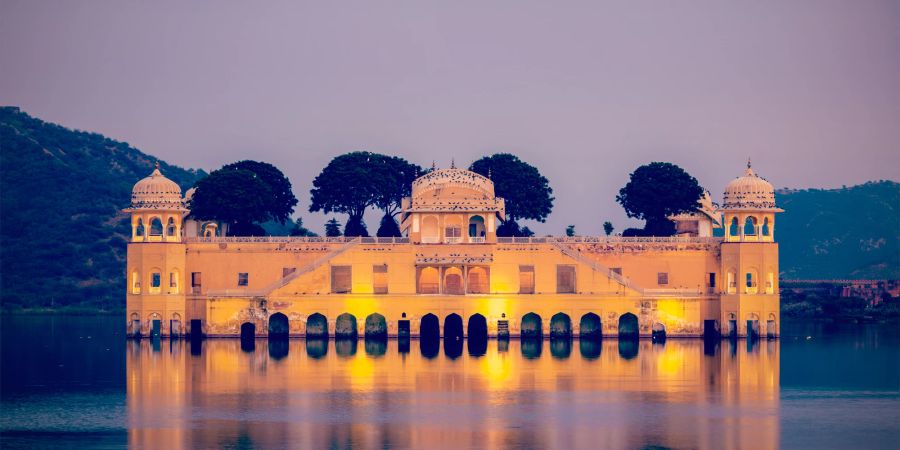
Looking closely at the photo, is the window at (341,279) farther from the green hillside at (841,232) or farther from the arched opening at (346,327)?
the green hillside at (841,232)

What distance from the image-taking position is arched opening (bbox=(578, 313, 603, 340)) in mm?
84562

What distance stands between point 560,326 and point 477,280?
4861mm

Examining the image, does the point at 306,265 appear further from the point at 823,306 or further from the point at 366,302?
the point at 823,306

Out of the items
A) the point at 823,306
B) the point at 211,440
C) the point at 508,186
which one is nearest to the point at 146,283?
the point at 508,186

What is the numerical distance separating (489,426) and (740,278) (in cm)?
3440

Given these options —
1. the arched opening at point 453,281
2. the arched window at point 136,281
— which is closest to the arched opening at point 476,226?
the arched opening at point 453,281

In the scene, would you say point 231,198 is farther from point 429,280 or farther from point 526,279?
point 526,279

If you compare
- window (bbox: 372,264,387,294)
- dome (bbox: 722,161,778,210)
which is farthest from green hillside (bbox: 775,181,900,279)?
window (bbox: 372,264,387,294)

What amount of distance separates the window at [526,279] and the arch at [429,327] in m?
5.55

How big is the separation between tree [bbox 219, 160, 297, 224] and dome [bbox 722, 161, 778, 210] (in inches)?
1031

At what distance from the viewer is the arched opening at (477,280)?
85125mm

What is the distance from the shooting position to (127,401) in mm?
57844

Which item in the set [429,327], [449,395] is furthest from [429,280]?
[449,395]

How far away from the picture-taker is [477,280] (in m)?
85.6
